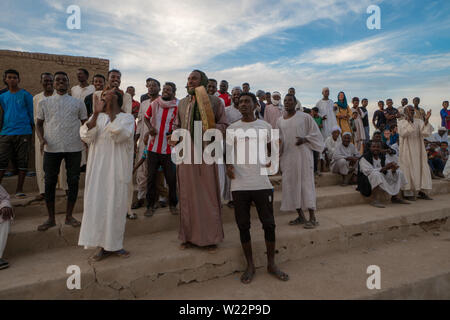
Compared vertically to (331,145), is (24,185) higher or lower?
lower

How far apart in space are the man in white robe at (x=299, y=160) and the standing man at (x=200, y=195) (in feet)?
4.54

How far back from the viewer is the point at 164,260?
302 centimetres

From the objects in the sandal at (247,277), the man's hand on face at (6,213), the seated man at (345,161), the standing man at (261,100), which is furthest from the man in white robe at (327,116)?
the man's hand on face at (6,213)

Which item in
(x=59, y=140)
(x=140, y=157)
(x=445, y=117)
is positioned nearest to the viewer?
(x=59, y=140)

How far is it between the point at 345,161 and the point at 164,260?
520cm

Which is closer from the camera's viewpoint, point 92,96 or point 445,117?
point 92,96

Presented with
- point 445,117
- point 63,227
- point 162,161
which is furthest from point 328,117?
point 63,227

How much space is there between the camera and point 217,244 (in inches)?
134

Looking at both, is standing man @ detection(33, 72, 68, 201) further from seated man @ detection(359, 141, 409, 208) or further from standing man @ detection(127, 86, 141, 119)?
seated man @ detection(359, 141, 409, 208)

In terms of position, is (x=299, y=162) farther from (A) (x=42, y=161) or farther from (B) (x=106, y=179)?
(A) (x=42, y=161)

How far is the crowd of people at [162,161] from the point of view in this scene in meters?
3.03
